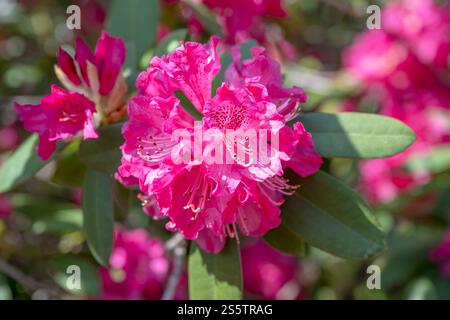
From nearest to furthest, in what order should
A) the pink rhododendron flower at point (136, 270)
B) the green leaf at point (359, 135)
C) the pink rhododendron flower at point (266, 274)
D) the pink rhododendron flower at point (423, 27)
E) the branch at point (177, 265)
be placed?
the green leaf at point (359, 135) → the branch at point (177, 265) → the pink rhododendron flower at point (136, 270) → the pink rhododendron flower at point (266, 274) → the pink rhododendron flower at point (423, 27)

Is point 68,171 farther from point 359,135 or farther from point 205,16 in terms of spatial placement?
point 359,135

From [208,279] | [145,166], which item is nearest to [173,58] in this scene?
[145,166]

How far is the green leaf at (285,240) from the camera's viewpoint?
1.38 metres

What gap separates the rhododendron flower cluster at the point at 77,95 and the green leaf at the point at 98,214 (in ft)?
0.57

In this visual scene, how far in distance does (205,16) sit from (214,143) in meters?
0.71

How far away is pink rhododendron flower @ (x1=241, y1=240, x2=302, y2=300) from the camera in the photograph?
89.0 inches

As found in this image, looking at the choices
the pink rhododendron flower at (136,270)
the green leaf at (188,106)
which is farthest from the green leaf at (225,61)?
the pink rhododendron flower at (136,270)

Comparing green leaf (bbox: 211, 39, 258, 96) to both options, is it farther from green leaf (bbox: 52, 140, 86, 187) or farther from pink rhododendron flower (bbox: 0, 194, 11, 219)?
pink rhododendron flower (bbox: 0, 194, 11, 219)

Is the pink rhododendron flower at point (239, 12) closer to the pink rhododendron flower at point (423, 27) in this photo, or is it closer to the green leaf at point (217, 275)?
the green leaf at point (217, 275)

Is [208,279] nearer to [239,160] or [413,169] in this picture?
[239,160]

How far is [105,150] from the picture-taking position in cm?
134

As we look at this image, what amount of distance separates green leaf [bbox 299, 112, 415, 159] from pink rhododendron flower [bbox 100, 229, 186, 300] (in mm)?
888

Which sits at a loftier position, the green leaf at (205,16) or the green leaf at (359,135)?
the green leaf at (205,16)

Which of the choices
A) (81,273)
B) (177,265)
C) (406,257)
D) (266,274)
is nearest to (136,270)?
(81,273)
